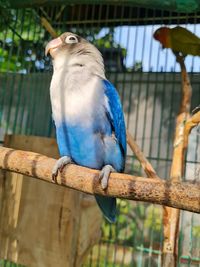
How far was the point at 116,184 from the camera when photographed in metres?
1.54

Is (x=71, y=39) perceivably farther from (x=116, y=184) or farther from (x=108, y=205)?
(x=116, y=184)

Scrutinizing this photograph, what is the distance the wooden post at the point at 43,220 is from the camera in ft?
8.69

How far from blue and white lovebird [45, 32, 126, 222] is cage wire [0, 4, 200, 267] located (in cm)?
157

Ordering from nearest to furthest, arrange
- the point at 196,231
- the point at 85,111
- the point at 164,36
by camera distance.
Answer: the point at 85,111 → the point at 164,36 → the point at 196,231

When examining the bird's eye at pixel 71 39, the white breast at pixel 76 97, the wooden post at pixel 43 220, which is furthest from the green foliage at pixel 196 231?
the bird's eye at pixel 71 39

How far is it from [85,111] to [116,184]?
693mm

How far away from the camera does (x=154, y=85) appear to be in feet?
13.2

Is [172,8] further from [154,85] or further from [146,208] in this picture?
[146,208]

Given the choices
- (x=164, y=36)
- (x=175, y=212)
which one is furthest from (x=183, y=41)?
(x=175, y=212)

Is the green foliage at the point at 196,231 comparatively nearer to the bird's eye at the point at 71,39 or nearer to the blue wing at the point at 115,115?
the blue wing at the point at 115,115

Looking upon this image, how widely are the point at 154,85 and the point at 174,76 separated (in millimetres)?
228

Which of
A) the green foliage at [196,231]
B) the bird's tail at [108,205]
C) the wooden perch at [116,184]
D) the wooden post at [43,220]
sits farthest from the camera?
the green foliage at [196,231]

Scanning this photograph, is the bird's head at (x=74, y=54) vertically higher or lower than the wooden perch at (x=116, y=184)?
higher

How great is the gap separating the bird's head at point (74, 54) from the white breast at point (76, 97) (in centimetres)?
9
